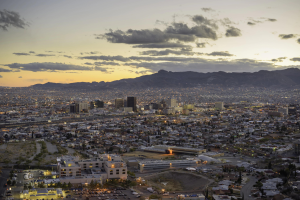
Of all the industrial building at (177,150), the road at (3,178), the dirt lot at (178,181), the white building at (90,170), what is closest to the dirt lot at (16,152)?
the road at (3,178)

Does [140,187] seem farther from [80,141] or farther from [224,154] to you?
[80,141]

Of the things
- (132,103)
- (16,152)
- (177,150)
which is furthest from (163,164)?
(132,103)

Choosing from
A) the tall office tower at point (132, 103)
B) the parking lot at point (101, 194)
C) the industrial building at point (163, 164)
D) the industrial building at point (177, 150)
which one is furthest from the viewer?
the tall office tower at point (132, 103)

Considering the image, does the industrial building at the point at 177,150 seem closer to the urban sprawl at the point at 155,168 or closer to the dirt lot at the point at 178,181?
the urban sprawl at the point at 155,168

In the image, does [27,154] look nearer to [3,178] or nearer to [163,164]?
[3,178]

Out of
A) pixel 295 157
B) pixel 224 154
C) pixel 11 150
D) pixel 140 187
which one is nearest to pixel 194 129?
pixel 224 154

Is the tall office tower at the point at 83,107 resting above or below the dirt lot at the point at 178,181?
above

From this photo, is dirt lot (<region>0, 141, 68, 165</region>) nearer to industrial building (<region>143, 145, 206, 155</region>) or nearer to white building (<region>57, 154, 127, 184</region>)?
white building (<region>57, 154, 127, 184</region>)

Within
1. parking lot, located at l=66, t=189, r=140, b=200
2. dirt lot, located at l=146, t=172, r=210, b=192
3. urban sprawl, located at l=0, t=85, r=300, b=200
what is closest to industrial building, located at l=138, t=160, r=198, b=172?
urban sprawl, located at l=0, t=85, r=300, b=200
